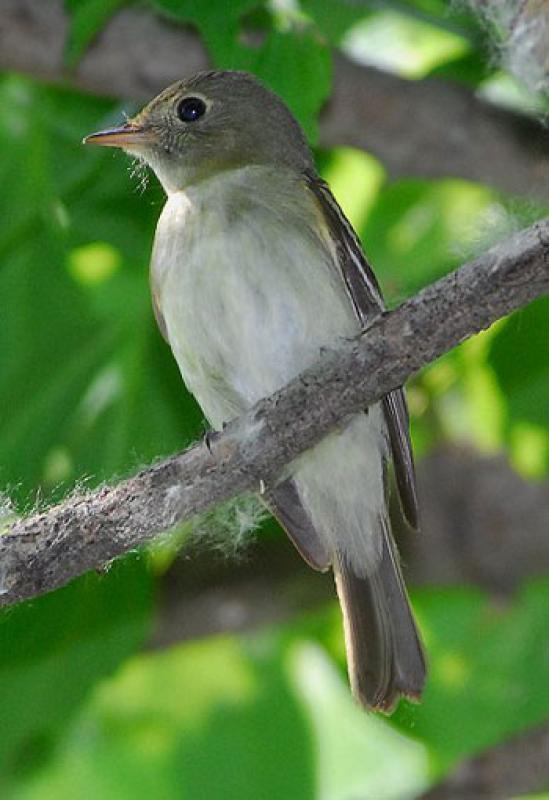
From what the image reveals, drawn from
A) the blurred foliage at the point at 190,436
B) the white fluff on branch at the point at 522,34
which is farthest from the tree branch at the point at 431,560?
the white fluff on branch at the point at 522,34

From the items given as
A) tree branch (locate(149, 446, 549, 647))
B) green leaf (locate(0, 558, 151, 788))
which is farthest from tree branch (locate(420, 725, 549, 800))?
green leaf (locate(0, 558, 151, 788))

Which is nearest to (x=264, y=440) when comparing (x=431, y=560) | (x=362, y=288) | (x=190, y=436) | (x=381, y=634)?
(x=362, y=288)

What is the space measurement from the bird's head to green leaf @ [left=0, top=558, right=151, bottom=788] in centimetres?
132

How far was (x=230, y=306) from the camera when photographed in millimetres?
4617

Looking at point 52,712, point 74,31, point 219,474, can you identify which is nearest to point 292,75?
point 74,31

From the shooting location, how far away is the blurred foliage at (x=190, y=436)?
18.4 feet

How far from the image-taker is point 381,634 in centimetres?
492

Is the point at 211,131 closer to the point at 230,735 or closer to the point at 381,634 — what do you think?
the point at 381,634

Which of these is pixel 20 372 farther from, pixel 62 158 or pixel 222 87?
pixel 222 87

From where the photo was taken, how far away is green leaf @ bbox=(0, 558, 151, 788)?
5.72 meters

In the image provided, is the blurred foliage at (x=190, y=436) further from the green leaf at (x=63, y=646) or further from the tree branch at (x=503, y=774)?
the tree branch at (x=503, y=774)

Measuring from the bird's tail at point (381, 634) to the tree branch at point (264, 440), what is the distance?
106 cm

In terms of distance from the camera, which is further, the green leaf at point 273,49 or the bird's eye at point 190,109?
the bird's eye at point 190,109

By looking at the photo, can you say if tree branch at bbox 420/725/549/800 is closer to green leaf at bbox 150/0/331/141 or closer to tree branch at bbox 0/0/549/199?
tree branch at bbox 0/0/549/199
